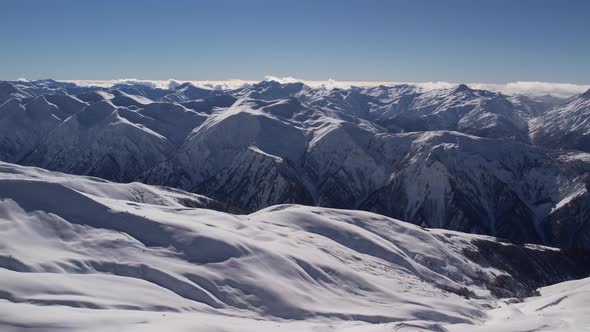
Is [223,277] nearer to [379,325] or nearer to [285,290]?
[285,290]

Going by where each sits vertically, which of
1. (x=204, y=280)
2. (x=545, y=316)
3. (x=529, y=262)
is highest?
(x=204, y=280)

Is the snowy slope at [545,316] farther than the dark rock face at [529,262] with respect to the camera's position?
No

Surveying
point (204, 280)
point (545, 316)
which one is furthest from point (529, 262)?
point (204, 280)

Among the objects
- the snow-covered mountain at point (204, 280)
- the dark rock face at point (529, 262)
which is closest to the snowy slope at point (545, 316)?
the snow-covered mountain at point (204, 280)

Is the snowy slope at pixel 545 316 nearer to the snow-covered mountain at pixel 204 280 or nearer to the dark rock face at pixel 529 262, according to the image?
the snow-covered mountain at pixel 204 280

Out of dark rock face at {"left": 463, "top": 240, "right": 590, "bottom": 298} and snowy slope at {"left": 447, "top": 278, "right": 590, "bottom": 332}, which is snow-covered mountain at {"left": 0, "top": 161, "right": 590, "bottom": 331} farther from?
dark rock face at {"left": 463, "top": 240, "right": 590, "bottom": 298}

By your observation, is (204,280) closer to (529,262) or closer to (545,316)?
(545,316)

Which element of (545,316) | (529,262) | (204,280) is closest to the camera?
(545,316)

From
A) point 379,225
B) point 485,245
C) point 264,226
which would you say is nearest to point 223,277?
point 264,226

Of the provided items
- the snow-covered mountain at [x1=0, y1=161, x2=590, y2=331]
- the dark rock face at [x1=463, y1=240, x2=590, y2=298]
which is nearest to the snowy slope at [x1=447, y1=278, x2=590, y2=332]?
the snow-covered mountain at [x1=0, y1=161, x2=590, y2=331]
